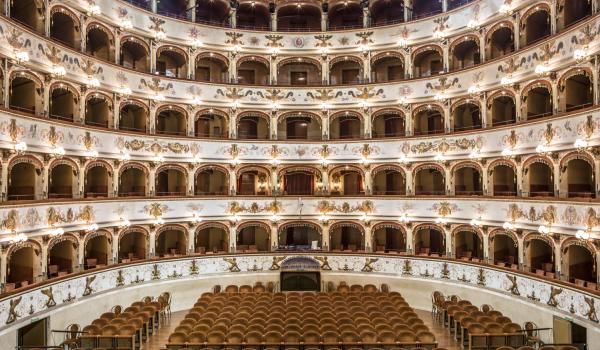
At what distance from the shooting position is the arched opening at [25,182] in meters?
22.7

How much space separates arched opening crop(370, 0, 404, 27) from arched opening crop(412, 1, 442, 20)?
1016 mm

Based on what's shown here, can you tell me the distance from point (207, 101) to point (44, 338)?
17.5m

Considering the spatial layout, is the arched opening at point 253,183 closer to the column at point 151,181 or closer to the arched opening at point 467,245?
the column at point 151,181

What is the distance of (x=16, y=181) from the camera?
23.6 meters

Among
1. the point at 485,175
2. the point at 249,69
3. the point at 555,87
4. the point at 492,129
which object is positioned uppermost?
the point at 249,69

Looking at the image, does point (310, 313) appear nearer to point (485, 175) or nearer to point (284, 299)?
point (284, 299)

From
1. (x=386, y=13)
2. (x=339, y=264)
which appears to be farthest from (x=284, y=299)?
(x=386, y=13)

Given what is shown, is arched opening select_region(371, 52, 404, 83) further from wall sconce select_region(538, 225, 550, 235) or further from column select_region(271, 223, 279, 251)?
wall sconce select_region(538, 225, 550, 235)

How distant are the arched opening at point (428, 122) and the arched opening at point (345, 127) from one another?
4.32 m

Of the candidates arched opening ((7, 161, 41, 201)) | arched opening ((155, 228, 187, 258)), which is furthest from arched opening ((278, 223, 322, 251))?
arched opening ((7, 161, 41, 201))

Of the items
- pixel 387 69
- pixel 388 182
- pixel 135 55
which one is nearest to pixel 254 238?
pixel 388 182

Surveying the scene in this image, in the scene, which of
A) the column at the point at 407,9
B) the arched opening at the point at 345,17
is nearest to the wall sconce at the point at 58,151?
the arched opening at the point at 345,17

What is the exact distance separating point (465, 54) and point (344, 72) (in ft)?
29.4

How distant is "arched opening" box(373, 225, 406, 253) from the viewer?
3396cm
